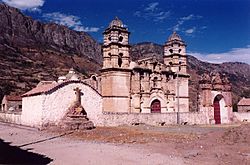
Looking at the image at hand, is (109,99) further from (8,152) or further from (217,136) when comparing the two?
(8,152)

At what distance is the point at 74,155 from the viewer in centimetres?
1138

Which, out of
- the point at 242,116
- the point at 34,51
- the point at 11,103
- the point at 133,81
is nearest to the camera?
the point at 133,81

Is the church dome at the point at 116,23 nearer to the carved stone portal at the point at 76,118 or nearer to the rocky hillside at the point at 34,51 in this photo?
the carved stone portal at the point at 76,118

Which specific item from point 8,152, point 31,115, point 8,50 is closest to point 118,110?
point 31,115

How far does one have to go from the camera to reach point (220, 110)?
34594mm

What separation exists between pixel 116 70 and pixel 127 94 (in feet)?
9.55

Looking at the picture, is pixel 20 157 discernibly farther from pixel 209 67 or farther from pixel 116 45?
pixel 209 67

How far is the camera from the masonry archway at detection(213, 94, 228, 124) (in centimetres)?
3431

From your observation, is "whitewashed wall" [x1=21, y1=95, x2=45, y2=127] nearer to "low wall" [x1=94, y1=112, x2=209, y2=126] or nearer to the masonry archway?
"low wall" [x1=94, y1=112, x2=209, y2=126]

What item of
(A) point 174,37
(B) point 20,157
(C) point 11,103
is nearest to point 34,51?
(C) point 11,103

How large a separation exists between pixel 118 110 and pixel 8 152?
20894 millimetres

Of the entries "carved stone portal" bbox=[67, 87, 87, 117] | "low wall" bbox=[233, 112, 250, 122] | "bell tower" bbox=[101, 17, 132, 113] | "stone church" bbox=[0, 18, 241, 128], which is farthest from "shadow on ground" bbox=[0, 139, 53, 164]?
"low wall" bbox=[233, 112, 250, 122]

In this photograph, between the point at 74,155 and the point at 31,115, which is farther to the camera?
the point at 31,115

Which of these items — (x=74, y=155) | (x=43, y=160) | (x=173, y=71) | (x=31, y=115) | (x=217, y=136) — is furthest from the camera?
(x=173, y=71)
